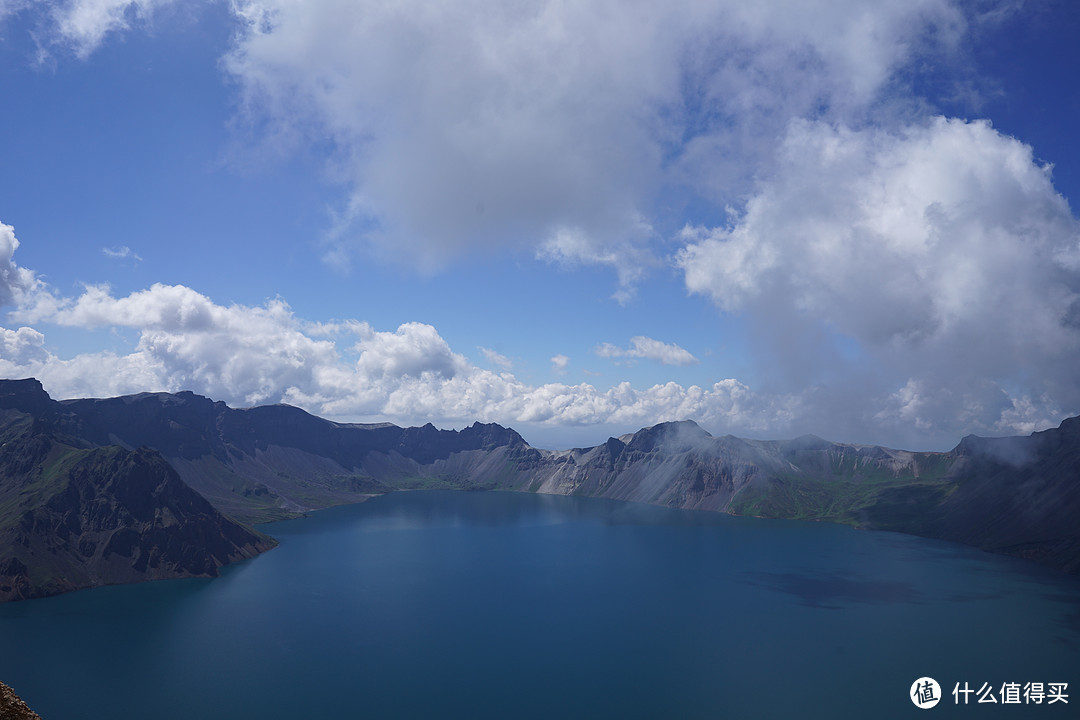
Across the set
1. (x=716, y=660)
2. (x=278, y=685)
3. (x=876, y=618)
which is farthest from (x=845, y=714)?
(x=278, y=685)

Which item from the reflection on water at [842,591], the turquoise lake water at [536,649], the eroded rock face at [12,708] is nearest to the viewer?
the eroded rock face at [12,708]

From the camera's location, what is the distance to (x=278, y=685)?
4380 inches

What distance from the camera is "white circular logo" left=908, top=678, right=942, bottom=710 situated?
4092 inches

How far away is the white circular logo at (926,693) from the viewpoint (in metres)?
104

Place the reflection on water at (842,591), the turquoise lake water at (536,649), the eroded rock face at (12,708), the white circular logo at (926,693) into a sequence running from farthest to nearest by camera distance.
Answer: the reflection on water at (842,591)
the white circular logo at (926,693)
the turquoise lake water at (536,649)
the eroded rock face at (12,708)

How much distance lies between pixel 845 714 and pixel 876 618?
225ft

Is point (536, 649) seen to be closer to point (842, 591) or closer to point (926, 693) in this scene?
point (926, 693)

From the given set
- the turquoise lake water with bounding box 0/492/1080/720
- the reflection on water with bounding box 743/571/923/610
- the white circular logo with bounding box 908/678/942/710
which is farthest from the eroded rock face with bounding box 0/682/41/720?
the reflection on water with bounding box 743/571/923/610

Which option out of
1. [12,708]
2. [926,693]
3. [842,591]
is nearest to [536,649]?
[926,693]

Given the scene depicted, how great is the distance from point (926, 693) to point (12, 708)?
13447cm

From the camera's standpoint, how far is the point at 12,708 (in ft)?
71.7

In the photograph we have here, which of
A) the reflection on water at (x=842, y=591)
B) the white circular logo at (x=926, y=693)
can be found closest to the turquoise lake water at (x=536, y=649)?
the reflection on water at (x=842, y=591)

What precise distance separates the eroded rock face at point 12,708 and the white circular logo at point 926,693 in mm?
127457

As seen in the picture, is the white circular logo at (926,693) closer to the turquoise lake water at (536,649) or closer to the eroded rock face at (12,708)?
the turquoise lake water at (536,649)
